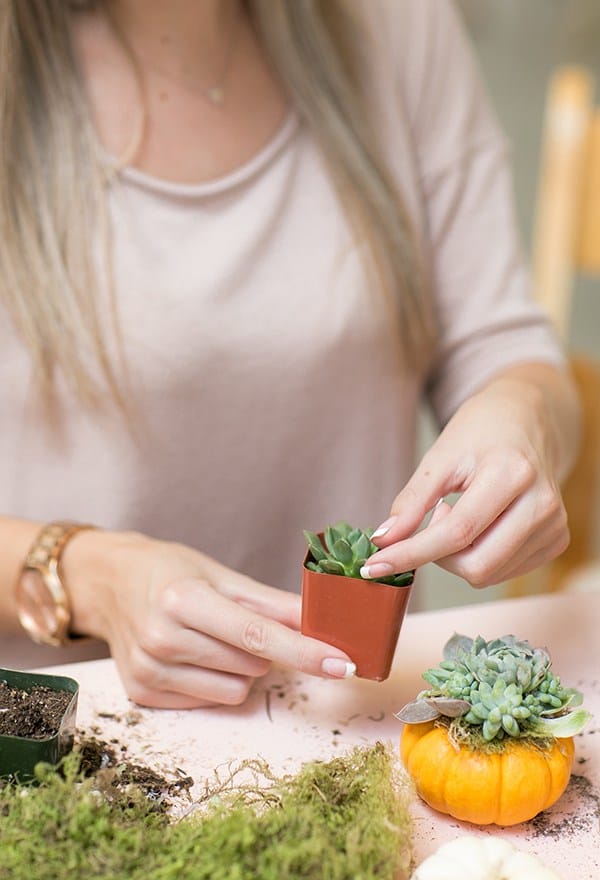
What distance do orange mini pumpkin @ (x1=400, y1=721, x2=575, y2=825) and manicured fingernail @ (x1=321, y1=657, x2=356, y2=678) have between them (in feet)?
0.27

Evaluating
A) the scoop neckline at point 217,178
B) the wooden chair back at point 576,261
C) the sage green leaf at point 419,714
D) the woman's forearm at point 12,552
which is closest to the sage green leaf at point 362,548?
the sage green leaf at point 419,714

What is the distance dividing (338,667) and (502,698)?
136 millimetres

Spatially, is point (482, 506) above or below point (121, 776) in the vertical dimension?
above

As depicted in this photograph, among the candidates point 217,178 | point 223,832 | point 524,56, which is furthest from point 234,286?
point 524,56

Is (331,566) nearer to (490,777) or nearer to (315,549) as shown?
(315,549)

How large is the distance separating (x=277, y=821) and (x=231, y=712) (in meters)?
0.25

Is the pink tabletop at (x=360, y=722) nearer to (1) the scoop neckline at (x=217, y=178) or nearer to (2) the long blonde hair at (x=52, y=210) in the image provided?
(2) the long blonde hair at (x=52, y=210)

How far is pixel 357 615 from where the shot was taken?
78 centimetres

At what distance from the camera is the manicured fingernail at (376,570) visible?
752 millimetres

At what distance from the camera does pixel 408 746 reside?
761 millimetres

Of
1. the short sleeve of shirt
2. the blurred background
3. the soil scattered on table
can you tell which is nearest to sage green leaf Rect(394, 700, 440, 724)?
the soil scattered on table

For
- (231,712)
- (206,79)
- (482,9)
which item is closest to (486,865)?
(231,712)

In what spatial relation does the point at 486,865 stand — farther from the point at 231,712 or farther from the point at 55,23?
the point at 55,23

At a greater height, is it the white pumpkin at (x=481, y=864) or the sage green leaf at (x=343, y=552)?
the sage green leaf at (x=343, y=552)
